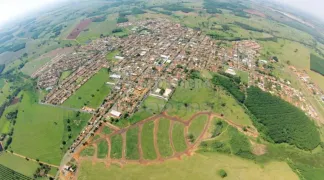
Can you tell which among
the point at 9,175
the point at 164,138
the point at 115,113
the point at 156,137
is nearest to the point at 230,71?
the point at 164,138

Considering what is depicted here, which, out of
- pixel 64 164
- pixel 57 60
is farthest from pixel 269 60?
pixel 57 60

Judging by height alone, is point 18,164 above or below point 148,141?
below

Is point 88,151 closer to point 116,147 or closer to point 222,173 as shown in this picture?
point 116,147

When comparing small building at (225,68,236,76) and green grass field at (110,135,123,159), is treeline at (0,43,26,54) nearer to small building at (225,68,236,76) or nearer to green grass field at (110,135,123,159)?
green grass field at (110,135,123,159)

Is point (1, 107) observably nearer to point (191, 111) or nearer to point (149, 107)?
point (149, 107)

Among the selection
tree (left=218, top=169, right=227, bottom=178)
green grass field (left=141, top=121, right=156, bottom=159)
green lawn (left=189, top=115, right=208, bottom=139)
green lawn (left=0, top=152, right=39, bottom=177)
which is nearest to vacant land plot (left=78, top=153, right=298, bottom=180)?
tree (left=218, top=169, right=227, bottom=178)

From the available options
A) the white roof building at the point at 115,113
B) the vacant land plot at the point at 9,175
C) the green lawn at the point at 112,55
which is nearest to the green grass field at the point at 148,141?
the white roof building at the point at 115,113
